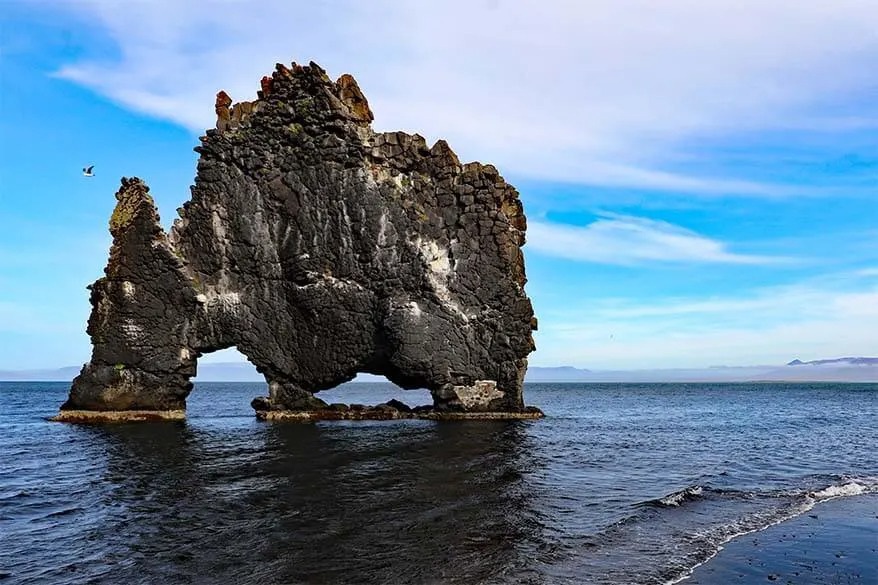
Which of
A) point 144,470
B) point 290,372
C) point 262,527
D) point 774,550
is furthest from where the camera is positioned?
point 290,372

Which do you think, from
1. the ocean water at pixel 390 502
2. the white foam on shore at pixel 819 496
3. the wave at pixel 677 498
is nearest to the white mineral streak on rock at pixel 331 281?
the ocean water at pixel 390 502

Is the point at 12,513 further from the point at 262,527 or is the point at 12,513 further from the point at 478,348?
the point at 478,348

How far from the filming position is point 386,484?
67.3 ft

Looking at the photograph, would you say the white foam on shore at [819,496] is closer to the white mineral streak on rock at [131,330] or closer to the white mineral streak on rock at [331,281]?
the white mineral streak on rock at [331,281]

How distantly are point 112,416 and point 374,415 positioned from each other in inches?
668

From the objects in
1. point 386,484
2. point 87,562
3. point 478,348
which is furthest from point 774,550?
point 478,348

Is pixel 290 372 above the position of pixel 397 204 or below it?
below

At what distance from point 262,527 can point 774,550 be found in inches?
461

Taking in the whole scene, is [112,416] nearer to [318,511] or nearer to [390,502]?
[318,511]

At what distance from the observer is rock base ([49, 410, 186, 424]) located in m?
40.2

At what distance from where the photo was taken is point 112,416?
40.2 meters

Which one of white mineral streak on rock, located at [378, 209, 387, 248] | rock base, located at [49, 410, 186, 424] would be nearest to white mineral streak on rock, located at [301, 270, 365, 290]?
white mineral streak on rock, located at [378, 209, 387, 248]

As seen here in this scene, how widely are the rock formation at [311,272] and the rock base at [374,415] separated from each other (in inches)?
5.8

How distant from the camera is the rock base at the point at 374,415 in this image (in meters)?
42.8
